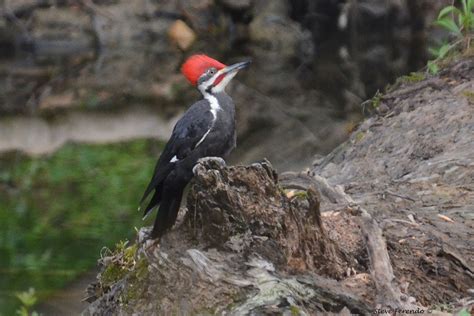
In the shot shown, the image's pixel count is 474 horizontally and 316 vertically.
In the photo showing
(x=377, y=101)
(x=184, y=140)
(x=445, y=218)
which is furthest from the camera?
(x=377, y=101)

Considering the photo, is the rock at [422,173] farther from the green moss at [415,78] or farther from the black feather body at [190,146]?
the black feather body at [190,146]

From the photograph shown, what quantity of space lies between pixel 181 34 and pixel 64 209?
7326 mm

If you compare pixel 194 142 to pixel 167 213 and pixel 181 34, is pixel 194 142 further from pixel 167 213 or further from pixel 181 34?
pixel 181 34

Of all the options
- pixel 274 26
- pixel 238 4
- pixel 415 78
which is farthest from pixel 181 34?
pixel 415 78

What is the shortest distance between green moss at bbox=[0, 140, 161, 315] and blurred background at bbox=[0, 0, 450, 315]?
0.6 inches

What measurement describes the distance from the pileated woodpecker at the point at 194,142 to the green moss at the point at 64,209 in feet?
9.11

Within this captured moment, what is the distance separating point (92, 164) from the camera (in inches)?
385

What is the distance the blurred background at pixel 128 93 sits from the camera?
25.9ft

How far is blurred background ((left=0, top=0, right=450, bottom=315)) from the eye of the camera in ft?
25.9

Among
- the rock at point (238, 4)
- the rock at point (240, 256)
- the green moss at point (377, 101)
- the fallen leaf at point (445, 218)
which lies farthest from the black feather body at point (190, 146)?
the rock at point (238, 4)

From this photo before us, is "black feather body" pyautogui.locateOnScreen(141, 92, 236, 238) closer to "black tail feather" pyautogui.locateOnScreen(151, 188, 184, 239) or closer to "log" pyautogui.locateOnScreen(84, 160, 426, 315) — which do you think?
"black tail feather" pyautogui.locateOnScreen(151, 188, 184, 239)

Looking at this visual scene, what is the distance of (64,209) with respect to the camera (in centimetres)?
848

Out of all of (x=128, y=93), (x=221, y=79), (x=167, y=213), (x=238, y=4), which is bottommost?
(x=128, y=93)

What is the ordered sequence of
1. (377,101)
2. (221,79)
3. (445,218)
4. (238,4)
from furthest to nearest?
(238,4) → (377,101) → (221,79) → (445,218)
